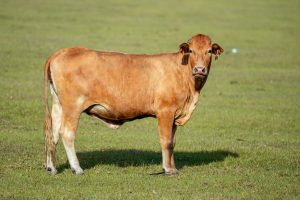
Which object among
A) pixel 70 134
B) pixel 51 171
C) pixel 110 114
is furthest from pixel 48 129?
pixel 110 114

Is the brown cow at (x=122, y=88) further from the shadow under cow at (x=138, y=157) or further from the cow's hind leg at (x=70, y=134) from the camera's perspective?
the shadow under cow at (x=138, y=157)

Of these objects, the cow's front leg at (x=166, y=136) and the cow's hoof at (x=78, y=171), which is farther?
the cow's front leg at (x=166, y=136)

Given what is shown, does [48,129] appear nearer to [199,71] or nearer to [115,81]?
[115,81]

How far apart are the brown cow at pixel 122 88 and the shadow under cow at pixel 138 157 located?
0.92 meters

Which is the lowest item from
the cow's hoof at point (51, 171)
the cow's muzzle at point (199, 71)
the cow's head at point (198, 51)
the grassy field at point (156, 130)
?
the grassy field at point (156, 130)

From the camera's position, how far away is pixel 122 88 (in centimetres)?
1195

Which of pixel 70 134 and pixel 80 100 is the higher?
pixel 80 100

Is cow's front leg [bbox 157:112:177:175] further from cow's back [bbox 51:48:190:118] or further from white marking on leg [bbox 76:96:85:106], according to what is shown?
white marking on leg [bbox 76:96:85:106]

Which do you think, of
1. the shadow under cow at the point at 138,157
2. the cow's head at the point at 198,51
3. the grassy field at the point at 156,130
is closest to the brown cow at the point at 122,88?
the cow's head at the point at 198,51

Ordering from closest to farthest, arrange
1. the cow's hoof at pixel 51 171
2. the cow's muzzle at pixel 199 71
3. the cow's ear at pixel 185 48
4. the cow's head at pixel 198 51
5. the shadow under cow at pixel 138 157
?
the cow's hoof at pixel 51 171
the cow's muzzle at pixel 199 71
the cow's head at pixel 198 51
the cow's ear at pixel 185 48
the shadow under cow at pixel 138 157

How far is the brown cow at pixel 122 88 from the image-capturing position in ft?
38.4

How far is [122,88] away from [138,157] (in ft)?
6.69

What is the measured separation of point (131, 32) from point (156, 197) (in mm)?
25684

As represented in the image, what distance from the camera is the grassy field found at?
36.2 feet
